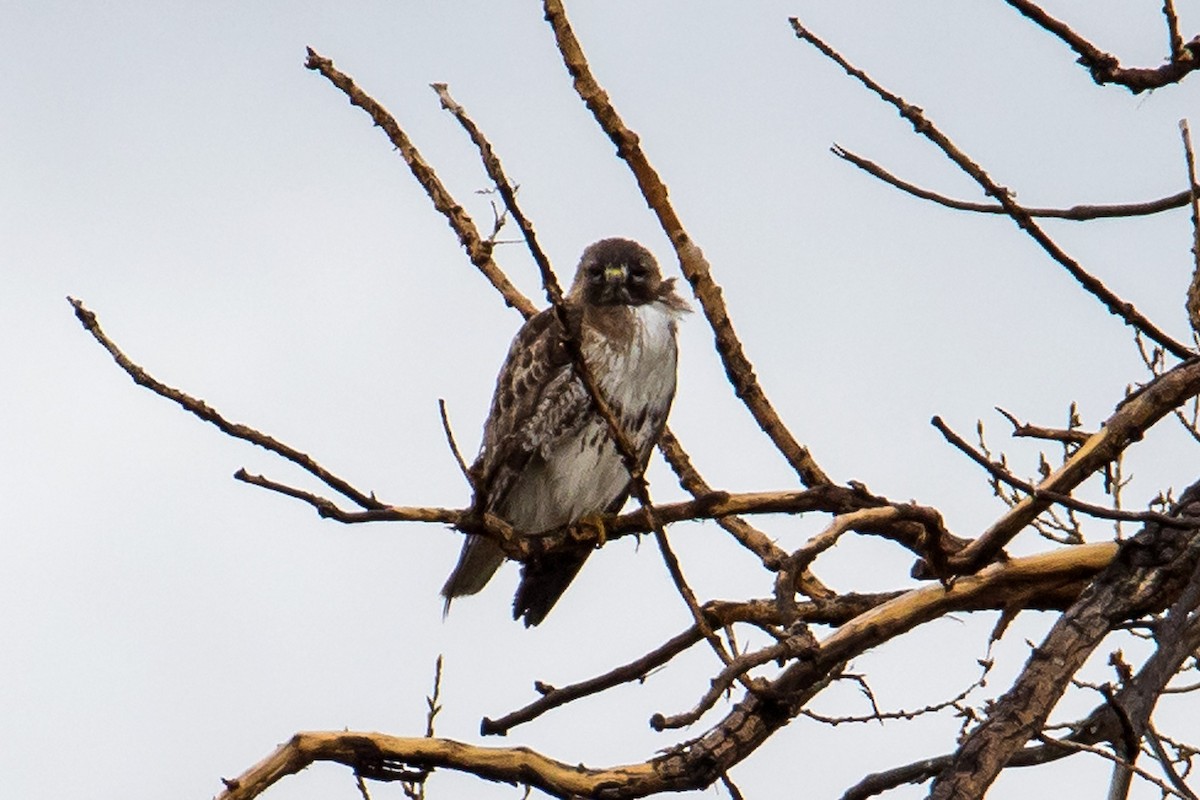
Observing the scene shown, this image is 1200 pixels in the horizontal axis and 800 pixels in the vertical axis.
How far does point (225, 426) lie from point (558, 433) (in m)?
3.79

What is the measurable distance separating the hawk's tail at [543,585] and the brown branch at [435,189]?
1050 millimetres

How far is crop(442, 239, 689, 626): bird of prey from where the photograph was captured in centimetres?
723

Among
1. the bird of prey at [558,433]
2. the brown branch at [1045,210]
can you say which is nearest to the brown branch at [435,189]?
the bird of prey at [558,433]

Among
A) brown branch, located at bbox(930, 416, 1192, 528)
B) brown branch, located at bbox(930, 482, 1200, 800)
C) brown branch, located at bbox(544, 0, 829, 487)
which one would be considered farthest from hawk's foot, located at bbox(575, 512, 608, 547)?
brown branch, located at bbox(930, 416, 1192, 528)

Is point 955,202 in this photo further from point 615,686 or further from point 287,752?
point 287,752

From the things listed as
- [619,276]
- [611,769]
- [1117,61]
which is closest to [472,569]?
[619,276]

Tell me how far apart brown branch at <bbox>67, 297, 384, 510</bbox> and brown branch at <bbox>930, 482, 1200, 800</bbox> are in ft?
4.30

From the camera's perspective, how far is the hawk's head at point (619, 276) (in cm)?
790

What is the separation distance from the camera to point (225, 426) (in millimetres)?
3533

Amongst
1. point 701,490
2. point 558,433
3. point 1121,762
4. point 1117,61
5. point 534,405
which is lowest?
point 1121,762

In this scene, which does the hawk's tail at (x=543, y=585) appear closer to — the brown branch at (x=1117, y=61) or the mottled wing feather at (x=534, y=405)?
the mottled wing feather at (x=534, y=405)

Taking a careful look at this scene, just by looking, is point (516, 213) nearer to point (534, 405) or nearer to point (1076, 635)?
point (1076, 635)

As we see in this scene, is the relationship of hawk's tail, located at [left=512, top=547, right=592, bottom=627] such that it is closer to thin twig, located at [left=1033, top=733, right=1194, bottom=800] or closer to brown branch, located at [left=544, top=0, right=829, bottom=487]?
brown branch, located at [left=544, top=0, right=829, bottom=487]

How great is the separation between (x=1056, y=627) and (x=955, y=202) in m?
0.97
